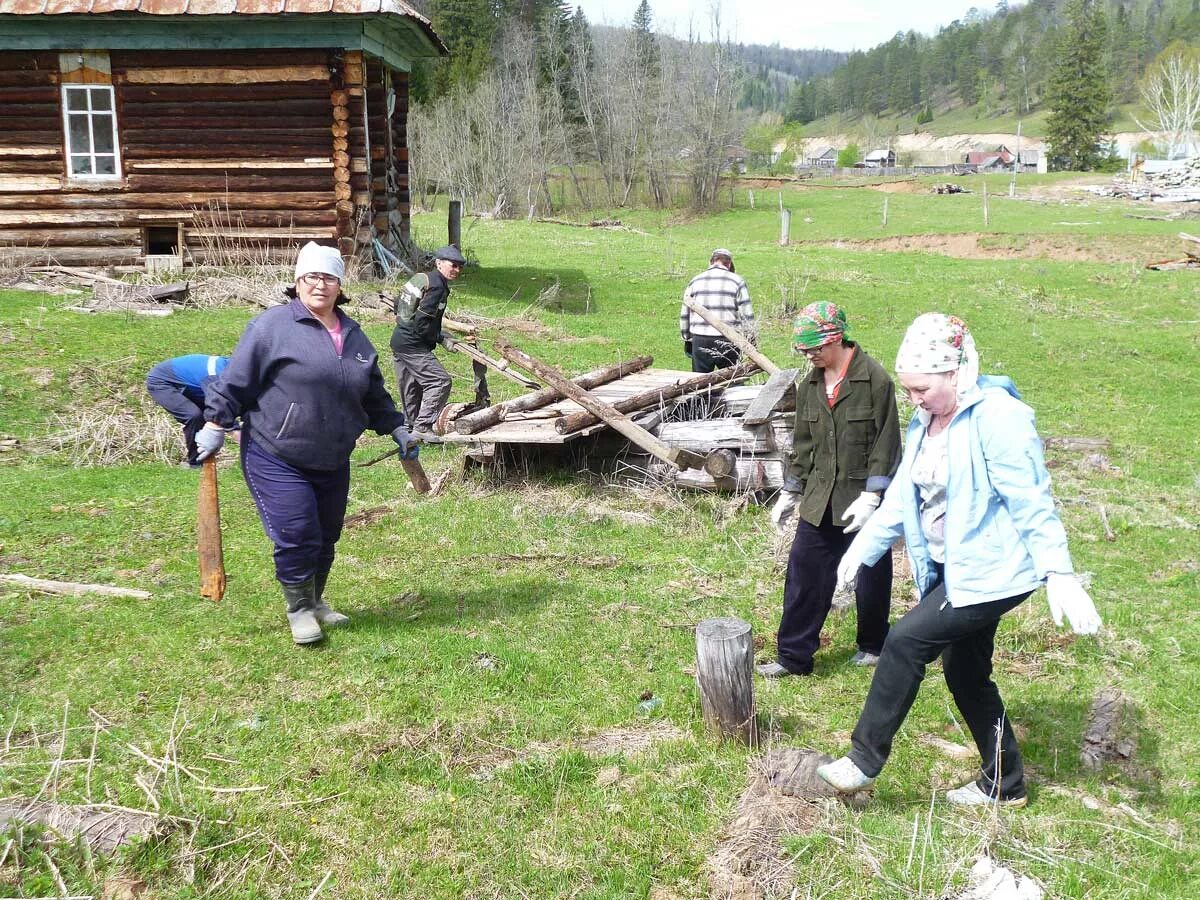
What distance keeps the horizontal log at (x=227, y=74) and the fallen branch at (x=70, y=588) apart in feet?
37.1

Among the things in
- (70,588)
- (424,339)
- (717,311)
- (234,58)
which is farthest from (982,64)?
(70,588)

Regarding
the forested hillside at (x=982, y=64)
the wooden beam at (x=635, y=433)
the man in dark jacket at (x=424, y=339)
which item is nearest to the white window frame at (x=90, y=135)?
the man in dark jacket at (x=424, y=339)

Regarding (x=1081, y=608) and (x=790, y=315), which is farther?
(x=790, y=315)

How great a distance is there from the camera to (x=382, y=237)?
17.5 meters

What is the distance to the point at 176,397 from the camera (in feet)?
18.2

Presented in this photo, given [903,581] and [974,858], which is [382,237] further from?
[974,858]

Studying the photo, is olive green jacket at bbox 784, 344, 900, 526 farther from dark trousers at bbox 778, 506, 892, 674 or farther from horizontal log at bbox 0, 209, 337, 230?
horizontal log at bbox 0, 209, 337, 230

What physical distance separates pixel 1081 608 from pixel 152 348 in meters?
11.2

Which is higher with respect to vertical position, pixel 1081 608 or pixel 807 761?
pixel 1081 608

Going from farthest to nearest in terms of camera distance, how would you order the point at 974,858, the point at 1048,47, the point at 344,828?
the point at 1048,47 < the point at 344,828 < the point at 974,858

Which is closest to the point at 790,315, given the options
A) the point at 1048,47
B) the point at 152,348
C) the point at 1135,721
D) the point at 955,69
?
the point at 152,348

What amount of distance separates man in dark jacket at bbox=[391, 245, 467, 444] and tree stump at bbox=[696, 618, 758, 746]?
532cm

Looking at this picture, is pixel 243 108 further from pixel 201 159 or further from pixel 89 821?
pixel 89 821

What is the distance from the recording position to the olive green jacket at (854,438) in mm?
5008
